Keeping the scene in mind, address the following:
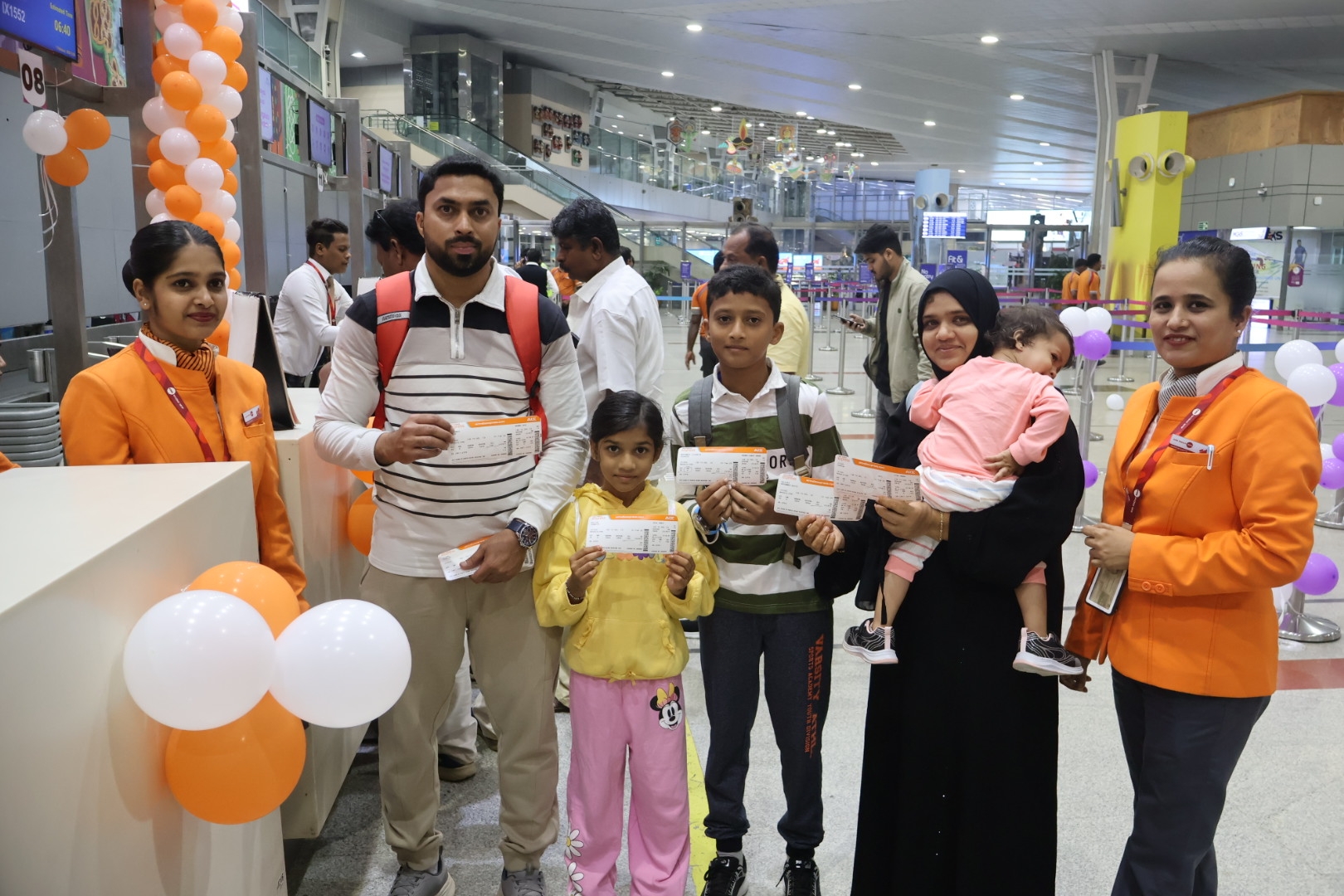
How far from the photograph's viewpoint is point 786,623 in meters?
2.17

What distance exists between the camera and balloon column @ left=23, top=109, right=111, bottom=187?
3473 mm

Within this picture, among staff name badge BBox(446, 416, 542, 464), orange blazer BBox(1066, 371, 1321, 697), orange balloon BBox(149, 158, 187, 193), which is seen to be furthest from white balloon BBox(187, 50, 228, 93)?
orange blazer BBox(1066, 371, 1321, 697)

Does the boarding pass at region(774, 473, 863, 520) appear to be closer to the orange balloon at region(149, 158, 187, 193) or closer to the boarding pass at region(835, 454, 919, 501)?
the boarding pass at region(835, 454, 919, 501)

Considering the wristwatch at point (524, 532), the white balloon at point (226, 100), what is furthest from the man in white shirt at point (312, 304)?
the wristwatch at point (524, 532)

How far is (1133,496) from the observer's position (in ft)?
5.98

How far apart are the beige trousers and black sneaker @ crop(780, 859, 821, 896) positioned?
22.8 inches

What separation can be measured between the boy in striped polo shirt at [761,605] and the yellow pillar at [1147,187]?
13.0 metres

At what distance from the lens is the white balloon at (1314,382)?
3732 mm

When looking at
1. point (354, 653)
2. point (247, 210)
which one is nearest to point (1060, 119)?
point (247, 210)

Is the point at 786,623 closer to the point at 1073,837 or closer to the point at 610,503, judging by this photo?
the point at 610,503

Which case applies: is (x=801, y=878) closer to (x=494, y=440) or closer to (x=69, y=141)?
(x=494, y=440)

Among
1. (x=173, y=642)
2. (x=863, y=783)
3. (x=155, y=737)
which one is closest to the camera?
(x=173, y=642)

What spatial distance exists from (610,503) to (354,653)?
2.86 feet

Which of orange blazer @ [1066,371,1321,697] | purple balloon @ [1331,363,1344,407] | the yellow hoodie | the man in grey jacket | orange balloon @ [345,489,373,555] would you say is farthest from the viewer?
the man in grey jacket
